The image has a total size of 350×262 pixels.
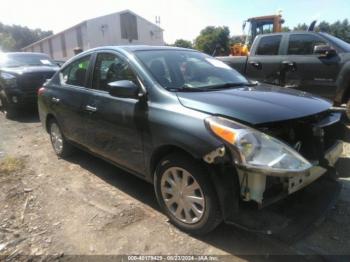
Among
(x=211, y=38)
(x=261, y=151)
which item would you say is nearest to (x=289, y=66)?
(x=261, y=151)

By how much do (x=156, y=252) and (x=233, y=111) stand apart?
1334 millimetres

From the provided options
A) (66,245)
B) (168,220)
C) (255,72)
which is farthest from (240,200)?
(255,72)

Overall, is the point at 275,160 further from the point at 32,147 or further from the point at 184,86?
the point at 32,147

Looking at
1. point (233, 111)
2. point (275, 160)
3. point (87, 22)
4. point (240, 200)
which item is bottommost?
point (240, 200)

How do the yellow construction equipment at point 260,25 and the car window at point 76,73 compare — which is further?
the yellow construction equipment at point 260,25

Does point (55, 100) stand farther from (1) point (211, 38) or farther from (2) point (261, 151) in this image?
(1) point (211, 38)

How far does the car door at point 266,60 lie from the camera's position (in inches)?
281

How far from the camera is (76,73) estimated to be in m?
4.64

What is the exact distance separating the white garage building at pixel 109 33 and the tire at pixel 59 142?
32564 millimetres

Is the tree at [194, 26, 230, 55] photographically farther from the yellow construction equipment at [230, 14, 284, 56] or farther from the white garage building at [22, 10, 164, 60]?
the yellow construction equipment at [230, 14, 284, 56]

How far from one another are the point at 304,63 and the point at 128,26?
3480 centimetres

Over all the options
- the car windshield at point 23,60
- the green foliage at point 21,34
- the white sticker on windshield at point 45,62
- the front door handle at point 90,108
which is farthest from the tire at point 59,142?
the green foliage at point 21,34

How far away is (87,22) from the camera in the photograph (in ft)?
119

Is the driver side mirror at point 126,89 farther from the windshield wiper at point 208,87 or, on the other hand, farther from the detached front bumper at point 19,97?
the detached front bumper at point 19,97
